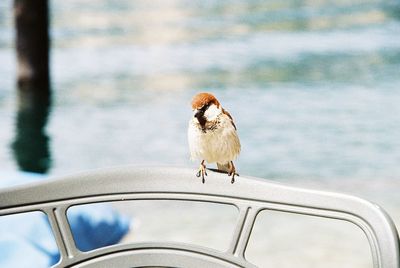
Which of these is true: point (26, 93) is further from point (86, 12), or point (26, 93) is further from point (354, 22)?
point (86, 12)

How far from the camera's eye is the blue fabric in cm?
236

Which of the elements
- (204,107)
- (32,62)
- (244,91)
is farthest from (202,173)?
(244,91)

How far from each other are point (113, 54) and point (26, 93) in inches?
138

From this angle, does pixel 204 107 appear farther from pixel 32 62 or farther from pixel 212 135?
Answer: pixel 32 62

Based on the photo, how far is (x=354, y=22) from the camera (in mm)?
14578

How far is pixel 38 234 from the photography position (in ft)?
8.24

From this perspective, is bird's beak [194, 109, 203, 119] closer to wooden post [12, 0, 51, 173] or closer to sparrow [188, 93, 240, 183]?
sparrow [188, 93, 240, 183]

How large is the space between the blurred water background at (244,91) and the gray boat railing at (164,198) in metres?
1.76

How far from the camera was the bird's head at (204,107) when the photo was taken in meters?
1.43

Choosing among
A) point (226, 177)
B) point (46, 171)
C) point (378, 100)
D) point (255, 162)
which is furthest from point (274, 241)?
point (378, 100)

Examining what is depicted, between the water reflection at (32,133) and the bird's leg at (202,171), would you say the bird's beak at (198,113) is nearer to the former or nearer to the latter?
the bird's leg at (202,171)

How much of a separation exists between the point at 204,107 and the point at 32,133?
549 cm

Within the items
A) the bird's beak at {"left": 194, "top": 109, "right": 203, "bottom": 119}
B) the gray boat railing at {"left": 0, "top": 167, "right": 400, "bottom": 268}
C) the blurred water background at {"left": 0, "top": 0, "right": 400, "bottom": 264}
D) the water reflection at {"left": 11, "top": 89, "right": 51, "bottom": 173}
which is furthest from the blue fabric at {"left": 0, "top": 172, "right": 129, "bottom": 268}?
the water reflection at {"left": 11, "top": 89, "right": 51, "bottom": 173}

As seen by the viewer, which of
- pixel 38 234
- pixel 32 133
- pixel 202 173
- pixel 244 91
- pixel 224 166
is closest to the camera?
pixel 202 173
